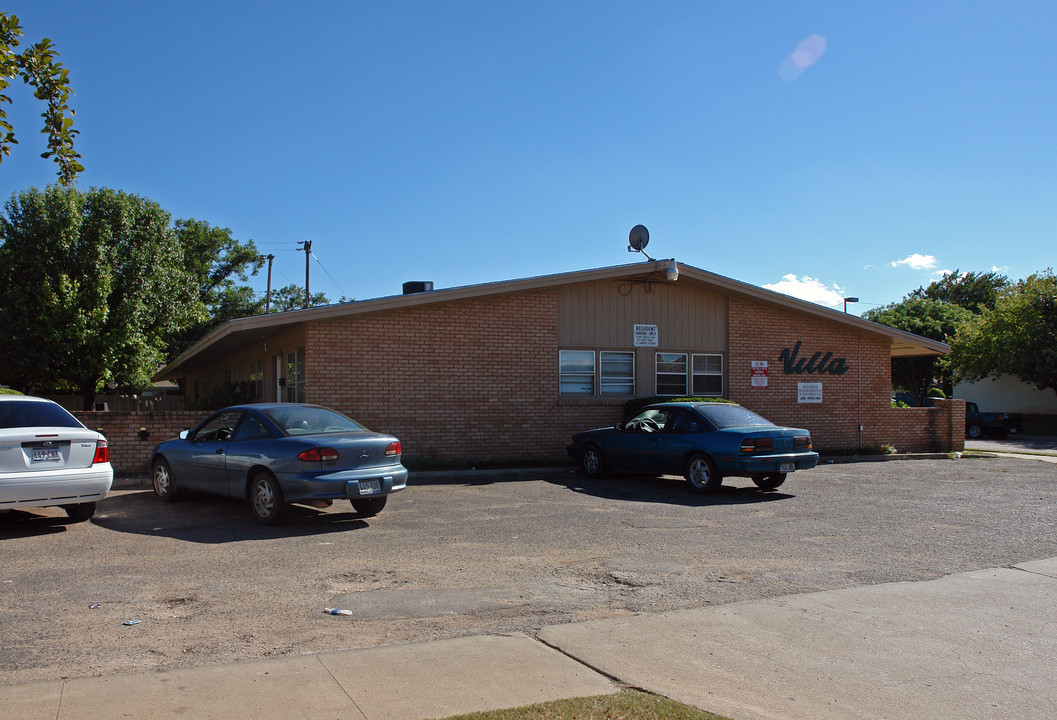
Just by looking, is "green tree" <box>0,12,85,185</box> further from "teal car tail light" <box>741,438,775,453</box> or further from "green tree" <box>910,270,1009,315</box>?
"green tree" <box>910,270,1009,315</box>

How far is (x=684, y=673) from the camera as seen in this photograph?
4703 millimetres

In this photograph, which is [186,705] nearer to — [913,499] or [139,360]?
[913,499]

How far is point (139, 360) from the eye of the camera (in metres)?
29.1

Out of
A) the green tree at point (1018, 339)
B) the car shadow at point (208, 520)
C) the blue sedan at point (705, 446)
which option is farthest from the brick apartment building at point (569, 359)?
the green tree at point (1018, 339)

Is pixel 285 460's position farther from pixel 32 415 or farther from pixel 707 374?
pixel 707 374

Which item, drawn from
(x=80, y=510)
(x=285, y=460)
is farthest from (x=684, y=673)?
(x=80, y=510)

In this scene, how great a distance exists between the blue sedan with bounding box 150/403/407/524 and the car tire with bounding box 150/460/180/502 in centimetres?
7

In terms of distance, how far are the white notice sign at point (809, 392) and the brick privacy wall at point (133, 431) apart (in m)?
13.6

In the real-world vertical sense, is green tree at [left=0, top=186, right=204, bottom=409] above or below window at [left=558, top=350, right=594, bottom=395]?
above

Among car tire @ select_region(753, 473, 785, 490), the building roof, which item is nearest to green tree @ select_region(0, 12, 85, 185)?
the building roof

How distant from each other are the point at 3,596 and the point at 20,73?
450cm

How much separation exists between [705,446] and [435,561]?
6043mm

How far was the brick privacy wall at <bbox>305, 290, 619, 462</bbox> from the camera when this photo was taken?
49.7ft

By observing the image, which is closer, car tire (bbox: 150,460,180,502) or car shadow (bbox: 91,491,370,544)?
car shadow (bbox: 91,491,370,544)
